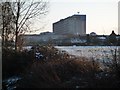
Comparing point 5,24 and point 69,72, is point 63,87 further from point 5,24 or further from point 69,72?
point 5,24

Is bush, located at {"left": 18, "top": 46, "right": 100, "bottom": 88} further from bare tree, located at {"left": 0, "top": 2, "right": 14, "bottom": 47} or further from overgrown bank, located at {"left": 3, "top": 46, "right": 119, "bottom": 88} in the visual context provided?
bare tree, located at {"left": 0, "top": 2, "right": 14, "bottom": 47}

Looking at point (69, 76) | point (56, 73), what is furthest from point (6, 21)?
point (56, 73)

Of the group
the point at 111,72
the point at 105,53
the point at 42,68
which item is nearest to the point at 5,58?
the point at 42,68

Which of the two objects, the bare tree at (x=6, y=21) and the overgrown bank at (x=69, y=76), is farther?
the bare tree at (x=6, y=21)

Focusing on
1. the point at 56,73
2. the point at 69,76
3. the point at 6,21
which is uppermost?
the point at 6,21

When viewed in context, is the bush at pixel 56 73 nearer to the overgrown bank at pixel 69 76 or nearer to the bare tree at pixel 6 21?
the overgrown bank at pixel 69 76

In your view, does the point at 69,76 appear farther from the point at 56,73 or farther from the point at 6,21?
the point at 6,21

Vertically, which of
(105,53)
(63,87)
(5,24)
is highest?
(5,24)

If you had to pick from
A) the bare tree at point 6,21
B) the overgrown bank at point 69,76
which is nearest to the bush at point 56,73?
the overgrown bank at point 69,76

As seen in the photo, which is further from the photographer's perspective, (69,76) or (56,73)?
(69,76)

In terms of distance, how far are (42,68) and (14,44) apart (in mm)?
11905

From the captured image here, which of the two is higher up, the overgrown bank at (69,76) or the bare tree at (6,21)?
the bare tree at (6,21)

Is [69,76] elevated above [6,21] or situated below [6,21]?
below

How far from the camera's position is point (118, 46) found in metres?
13.2
